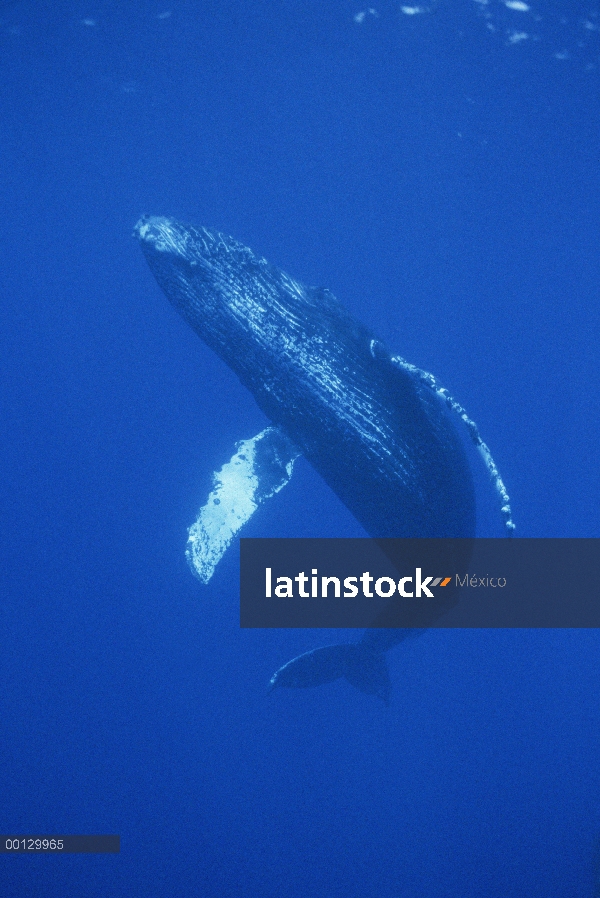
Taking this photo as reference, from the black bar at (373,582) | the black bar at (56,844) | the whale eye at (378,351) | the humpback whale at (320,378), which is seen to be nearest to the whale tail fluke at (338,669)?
the black bar at (373,582)

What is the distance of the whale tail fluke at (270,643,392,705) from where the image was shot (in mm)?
6824

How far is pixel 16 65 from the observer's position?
14.2 metres

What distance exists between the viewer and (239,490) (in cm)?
658

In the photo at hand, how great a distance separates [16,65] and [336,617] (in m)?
16.0

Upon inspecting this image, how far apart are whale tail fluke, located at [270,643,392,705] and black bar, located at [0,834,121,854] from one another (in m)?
6.21

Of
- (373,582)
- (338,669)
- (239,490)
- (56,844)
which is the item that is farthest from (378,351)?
(56,844)

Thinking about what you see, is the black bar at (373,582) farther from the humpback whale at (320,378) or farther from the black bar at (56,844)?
the black bar at (56,844)

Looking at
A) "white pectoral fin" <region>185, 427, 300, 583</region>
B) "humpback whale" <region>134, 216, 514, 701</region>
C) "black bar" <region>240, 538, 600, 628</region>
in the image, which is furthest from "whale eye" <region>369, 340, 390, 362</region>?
"black bar" <region>240, 538, 600, 628</region>

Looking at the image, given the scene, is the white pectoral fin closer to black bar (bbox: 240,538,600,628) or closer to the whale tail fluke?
black bar (bbox: 240,538,600,628)

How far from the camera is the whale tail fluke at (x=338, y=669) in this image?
269 inches

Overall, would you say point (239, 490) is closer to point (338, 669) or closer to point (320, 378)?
point (320, 378)

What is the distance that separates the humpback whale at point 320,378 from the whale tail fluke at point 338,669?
1.70m

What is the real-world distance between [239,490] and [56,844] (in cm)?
850

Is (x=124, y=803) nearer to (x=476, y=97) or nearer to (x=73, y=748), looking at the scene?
(x=73, y=748)
